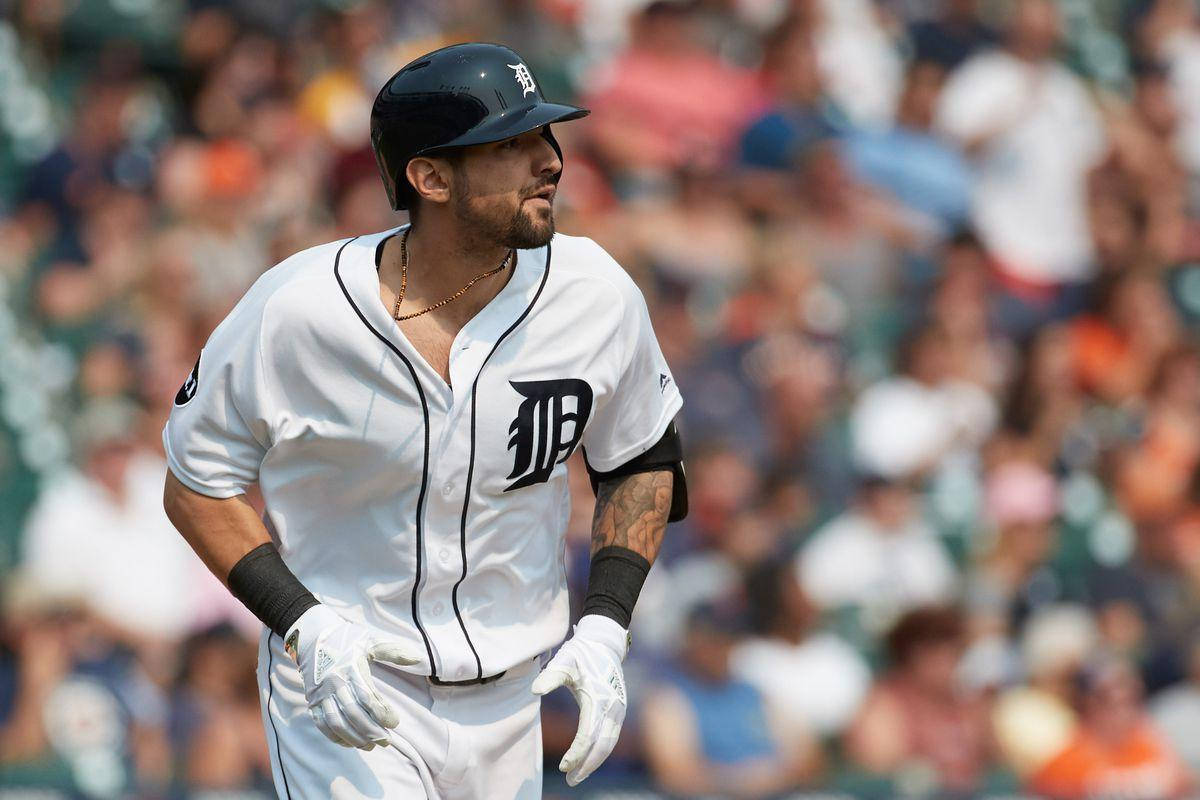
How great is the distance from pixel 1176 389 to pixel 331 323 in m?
6.06

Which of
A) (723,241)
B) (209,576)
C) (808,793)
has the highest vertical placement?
(723,241)

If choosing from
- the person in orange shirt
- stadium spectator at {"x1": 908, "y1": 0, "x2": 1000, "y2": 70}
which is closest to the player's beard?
the person in orange shirt

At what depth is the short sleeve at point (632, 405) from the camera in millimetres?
3576

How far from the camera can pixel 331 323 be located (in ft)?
10.8

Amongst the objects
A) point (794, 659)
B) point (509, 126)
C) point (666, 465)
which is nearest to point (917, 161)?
point (794, 659)

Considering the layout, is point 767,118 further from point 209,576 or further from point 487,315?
point 487,315

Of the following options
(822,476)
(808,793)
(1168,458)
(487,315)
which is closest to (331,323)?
(487,315)

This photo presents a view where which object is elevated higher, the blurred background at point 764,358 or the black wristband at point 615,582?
the black wristband at point 615,582

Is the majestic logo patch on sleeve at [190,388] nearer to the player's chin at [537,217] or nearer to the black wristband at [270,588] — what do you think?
the black wristband at [270,588]

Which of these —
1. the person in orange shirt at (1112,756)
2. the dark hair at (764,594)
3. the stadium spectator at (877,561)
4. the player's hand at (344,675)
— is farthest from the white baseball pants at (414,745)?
the stadium spectator at (877,561)

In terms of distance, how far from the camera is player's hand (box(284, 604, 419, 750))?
315cm

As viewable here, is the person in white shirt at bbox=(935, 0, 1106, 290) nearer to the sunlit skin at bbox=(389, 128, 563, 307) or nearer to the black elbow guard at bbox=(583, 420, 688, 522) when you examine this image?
the black elbow guard at bbox=(583, 420, 688, 522)

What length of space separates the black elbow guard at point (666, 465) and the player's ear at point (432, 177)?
2.10 feet

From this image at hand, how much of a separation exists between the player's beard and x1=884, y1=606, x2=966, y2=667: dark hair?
398 cm
